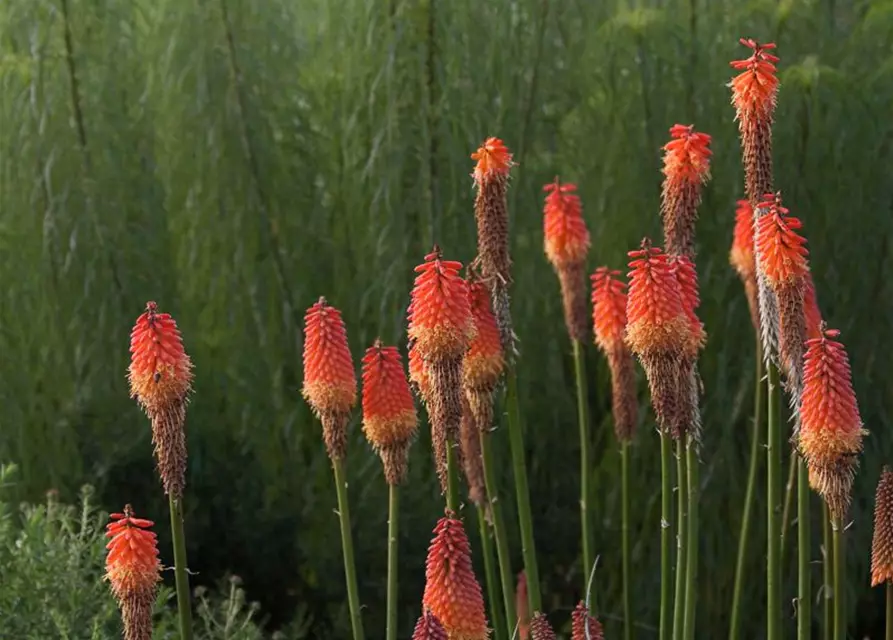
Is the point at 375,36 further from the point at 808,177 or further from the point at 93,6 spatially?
the point at 808,177

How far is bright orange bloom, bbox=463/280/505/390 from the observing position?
337cm

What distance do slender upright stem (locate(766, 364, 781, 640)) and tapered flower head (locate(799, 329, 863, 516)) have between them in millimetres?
59

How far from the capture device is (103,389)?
523 centimetres

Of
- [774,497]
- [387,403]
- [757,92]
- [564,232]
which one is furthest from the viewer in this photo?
[564,232]

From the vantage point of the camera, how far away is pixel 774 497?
3.15 m

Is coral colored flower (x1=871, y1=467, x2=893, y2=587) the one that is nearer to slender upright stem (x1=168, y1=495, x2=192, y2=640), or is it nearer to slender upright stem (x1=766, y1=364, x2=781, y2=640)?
slender upright stem (x1=766, y1=364, x2=781, y2=640)

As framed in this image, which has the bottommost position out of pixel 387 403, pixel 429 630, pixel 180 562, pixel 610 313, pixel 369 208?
pixel 429 630

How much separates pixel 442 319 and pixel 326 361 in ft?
1.16

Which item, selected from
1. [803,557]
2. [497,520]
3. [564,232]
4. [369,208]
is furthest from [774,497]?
[369,208]

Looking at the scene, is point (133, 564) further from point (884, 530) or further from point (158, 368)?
point (884, 530)

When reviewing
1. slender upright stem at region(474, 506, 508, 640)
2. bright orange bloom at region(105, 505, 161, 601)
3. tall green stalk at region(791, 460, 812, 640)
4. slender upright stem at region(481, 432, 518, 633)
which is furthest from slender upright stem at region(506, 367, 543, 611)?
bright orange bloom at region(105, 505, 161, 601)

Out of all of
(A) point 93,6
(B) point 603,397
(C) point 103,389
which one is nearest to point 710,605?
(B) point 603,397

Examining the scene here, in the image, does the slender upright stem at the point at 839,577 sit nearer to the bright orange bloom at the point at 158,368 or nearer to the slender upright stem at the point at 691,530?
the slender upright stem at the point at 691,530

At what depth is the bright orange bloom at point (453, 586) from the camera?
2.69 metres
